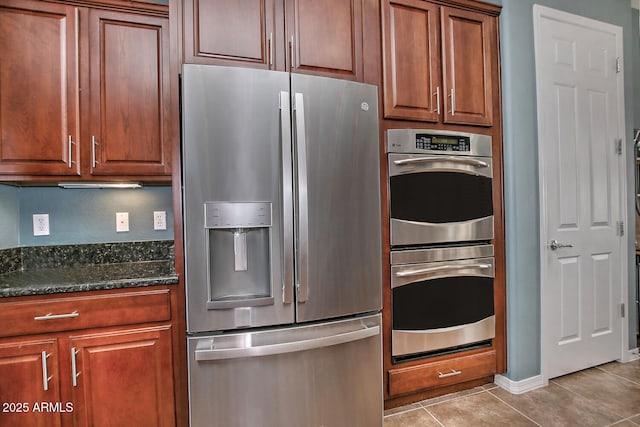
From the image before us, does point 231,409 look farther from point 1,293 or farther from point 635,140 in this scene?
point 635,140

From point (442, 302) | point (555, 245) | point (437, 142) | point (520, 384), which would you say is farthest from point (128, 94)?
point (520, 384)

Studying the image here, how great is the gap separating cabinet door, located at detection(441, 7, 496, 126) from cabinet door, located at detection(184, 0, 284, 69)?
41.6 inches

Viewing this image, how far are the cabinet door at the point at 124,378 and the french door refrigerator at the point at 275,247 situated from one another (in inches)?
7.6

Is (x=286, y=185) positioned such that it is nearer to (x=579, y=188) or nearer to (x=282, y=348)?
(x=282, y=348)

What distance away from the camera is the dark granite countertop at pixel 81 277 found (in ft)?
4.52

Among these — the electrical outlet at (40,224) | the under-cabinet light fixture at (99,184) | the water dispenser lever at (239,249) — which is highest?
the under-cabinet light fixture at (99,184)

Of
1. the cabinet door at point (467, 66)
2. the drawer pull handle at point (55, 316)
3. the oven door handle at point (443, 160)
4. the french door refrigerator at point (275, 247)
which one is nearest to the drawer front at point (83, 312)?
the drawer pull handle at point (55, 316)

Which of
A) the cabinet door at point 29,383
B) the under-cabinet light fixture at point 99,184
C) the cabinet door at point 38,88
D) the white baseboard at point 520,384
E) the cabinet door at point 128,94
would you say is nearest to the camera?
the cabinet door at point 29,383

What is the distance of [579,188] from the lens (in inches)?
90.8

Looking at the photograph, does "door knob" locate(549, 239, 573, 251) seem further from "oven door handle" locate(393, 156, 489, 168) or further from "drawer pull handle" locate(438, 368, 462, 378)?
"drawer pull handle" locate(438, 368, 462, 378)

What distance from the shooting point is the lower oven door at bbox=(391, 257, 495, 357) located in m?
1.90

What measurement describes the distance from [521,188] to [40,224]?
299 centimetres

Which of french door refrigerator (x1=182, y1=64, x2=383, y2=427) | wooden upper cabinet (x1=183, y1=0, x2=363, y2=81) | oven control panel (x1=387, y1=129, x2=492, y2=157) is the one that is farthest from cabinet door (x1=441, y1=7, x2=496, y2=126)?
french door refrigerator (x1=182, y1=64, x2=383, y2=427)

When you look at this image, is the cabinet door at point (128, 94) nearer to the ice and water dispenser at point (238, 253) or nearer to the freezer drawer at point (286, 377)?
the ice and water dispenser at point (238, 253)
